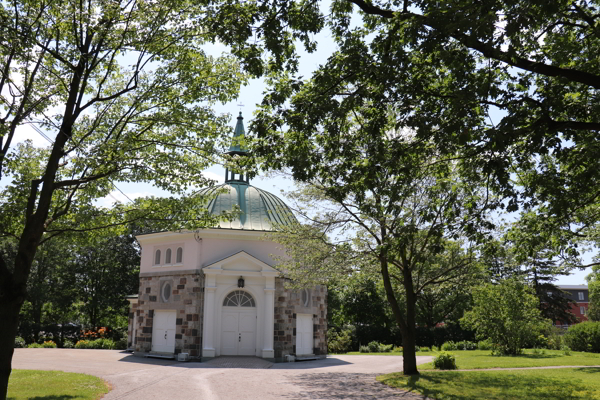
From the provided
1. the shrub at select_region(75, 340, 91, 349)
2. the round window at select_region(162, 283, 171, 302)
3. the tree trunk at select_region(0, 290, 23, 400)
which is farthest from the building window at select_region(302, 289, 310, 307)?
the tree trunk at select_region(0, 290, 23, 400)

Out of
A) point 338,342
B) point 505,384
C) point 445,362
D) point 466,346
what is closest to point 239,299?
point 445,362

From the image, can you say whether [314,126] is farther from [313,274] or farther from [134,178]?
[313,274]

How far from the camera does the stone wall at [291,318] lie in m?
22.4

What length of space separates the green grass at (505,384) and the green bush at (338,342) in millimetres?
15218

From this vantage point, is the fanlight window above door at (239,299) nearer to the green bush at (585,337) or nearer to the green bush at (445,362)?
the green bush at (445,362)

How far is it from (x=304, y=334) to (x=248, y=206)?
689 cm

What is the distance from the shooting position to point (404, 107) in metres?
8.27

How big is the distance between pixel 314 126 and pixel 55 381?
1059 centimetres

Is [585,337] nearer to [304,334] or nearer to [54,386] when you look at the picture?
[304,334]

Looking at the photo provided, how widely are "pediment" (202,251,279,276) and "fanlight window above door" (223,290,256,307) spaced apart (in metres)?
1.06

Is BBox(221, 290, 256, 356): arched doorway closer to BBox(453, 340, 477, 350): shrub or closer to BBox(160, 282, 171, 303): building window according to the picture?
BBox(160, 282, 171, 303): building window

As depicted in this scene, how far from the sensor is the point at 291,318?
2284 centimetres

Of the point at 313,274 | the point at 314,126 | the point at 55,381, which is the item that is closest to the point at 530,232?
the point at 314,126

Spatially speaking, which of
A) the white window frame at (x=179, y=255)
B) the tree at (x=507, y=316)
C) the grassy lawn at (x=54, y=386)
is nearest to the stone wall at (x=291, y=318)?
the white window frame at (x=179, y=255)
